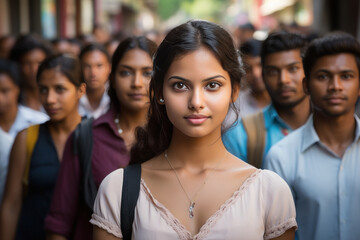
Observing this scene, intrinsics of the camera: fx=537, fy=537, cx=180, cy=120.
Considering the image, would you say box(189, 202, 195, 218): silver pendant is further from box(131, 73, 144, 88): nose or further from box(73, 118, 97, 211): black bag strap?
box(131, 73, 144, 88): nose

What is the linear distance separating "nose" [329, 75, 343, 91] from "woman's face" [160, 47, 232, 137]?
119 centimetres

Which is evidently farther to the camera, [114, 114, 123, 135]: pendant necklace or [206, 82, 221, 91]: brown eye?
[114, 114, 123, 135]: pendant necklace

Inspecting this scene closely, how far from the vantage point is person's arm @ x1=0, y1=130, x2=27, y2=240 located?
3.80 m

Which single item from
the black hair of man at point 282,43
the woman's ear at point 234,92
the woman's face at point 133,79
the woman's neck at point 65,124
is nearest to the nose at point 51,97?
the woman's neck at point 65,124

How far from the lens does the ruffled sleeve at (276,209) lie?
236 cm

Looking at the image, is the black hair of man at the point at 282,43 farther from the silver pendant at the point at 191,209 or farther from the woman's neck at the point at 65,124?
the silver pendant at the point at 191,209

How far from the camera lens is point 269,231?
2367 mm

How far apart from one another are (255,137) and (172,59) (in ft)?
4.82

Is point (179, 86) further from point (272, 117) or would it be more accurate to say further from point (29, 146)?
point (29, 146)

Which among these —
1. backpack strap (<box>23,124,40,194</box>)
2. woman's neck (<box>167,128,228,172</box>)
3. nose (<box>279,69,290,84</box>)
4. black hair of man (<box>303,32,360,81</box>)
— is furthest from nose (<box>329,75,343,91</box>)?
backpack strap (<box>23,124,40,194</box>)

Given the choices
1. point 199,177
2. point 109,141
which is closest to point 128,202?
point 199,177

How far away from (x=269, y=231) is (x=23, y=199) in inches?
85.8

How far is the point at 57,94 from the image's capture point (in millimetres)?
4230

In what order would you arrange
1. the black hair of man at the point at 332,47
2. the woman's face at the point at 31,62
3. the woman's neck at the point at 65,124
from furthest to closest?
1. the woman's face at the point at 31,62
2. the woman's neck at the point at 65,124
3. the black hair of man at the point at 332,47
